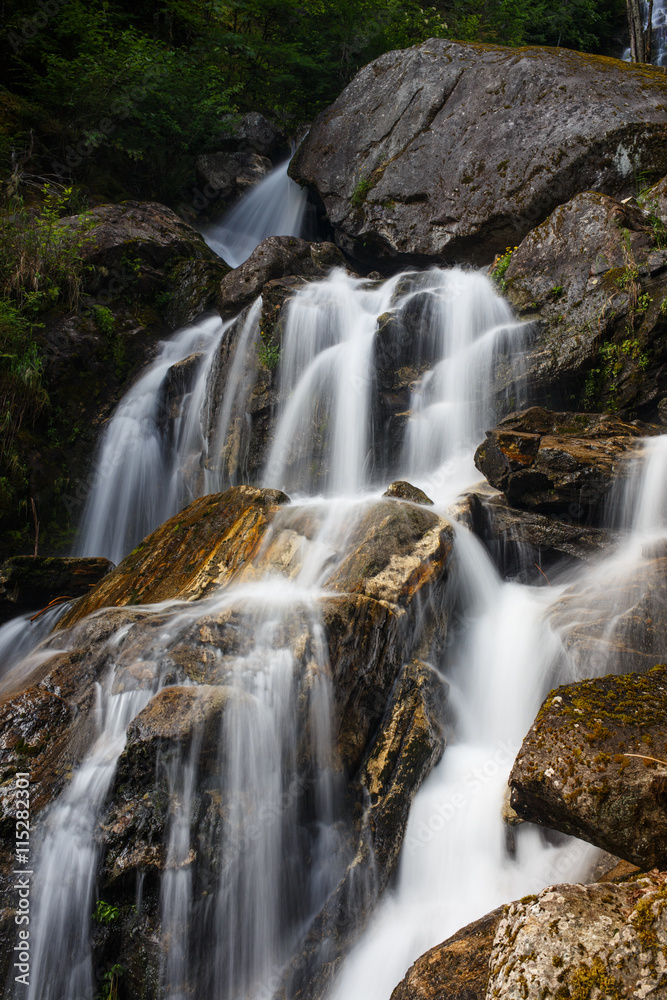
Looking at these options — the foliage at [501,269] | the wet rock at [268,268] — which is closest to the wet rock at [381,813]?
the foliage at [501,269]

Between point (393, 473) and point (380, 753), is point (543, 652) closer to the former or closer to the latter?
point (380, 753)

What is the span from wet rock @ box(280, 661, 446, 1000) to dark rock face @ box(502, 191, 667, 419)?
4178 mm

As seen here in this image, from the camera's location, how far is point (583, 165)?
8.13 metres

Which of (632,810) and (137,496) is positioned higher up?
(137,496)

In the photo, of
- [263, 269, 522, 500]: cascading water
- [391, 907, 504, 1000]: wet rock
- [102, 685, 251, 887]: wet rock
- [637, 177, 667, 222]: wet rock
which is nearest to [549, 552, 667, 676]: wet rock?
[391, 907, 504, 1000]: wet rock

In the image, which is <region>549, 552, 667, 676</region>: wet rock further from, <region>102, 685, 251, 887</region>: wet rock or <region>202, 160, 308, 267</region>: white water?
<region>202, 160, 308, 267</region>: white water

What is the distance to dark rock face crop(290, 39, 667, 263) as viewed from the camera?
8141mm

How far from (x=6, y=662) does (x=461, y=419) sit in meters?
5.60

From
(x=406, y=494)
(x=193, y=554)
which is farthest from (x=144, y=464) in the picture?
(x=406, y=494)

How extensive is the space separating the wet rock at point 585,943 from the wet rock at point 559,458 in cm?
392

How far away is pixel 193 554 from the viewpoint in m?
5.14

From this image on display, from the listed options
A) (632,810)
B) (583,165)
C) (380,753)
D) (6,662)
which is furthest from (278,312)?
(632,810)

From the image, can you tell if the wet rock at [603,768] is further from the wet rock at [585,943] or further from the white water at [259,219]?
the white water at [259,219]

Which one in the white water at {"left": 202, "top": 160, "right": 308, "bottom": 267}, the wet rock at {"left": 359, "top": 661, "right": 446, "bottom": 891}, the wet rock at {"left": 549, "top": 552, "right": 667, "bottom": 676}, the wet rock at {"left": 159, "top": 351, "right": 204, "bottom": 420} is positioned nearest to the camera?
the wet rock at {"left": 359, "top": 661, "right": 446, "bottom": 891}
